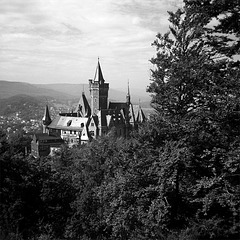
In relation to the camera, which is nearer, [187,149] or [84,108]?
[187,149]

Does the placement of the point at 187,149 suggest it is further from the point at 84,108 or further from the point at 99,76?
the point at 84,108

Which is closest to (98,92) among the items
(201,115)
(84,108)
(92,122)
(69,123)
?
(84,108)

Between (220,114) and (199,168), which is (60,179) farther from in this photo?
(220,114)

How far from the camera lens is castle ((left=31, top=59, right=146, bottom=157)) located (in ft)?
200

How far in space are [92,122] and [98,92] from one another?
11212 millimetres

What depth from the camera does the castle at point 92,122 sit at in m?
60.8

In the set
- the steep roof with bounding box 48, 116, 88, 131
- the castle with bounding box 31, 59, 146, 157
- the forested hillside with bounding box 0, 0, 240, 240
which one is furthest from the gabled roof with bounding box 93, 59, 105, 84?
the forested hillside with bounding box 0, 0, 240, 240

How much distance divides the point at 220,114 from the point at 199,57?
2.28 m

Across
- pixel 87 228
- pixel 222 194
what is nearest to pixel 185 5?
pixel 222 194

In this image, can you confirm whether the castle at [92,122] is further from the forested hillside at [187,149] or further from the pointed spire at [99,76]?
the forested hillside at [187,149]

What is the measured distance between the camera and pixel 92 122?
200 ft

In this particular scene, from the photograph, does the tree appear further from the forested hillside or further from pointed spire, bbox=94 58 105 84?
pointed spire, bbox=94 58 105 84

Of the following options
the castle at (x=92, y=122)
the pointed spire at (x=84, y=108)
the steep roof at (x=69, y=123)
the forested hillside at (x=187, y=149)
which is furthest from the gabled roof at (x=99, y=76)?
→ the forested hillside at (x=187, y=149)

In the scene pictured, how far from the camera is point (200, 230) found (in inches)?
408
